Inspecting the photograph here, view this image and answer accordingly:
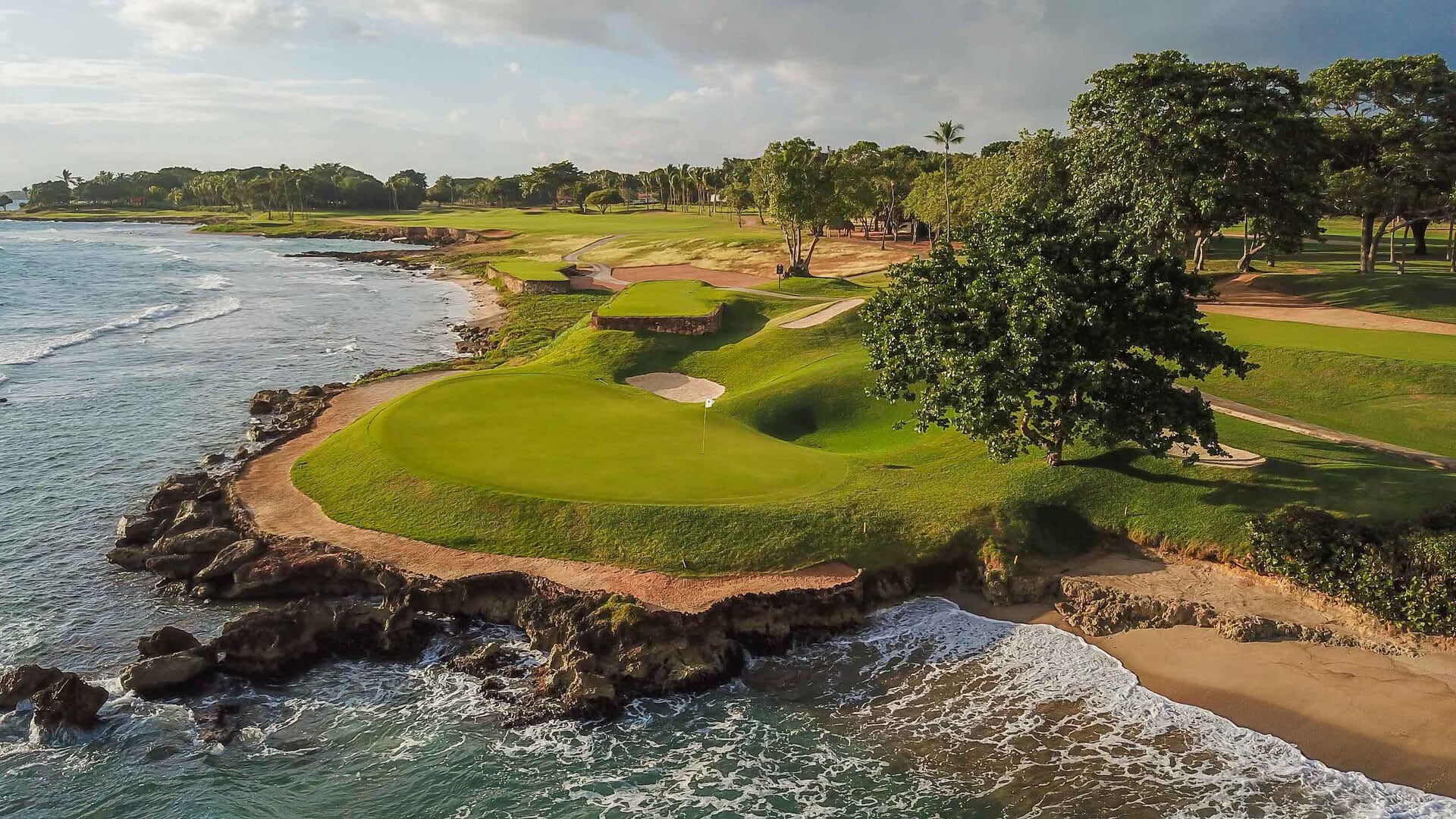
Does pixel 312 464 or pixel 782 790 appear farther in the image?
pixel 312 464

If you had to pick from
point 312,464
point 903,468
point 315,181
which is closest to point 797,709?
point 903,468

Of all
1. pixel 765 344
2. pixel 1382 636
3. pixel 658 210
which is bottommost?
pixel 1382 636

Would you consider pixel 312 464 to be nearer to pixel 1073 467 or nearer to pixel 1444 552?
pixel 1073 467

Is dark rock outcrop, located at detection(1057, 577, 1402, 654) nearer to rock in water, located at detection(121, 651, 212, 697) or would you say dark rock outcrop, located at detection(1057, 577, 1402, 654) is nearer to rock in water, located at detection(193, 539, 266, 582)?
rock in water, located at detection(121, 651, 212, 697)

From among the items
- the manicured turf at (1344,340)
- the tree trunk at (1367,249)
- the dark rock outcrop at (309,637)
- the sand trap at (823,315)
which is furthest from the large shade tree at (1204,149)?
the dark rock outcrop at (309,637)

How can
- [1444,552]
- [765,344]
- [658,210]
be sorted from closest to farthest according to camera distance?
[1444,552]
[765,344]
[658,210]

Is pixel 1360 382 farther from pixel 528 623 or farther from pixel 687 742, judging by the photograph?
pixel 528 623

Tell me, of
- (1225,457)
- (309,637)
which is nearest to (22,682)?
(309,637)

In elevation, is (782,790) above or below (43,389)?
below
